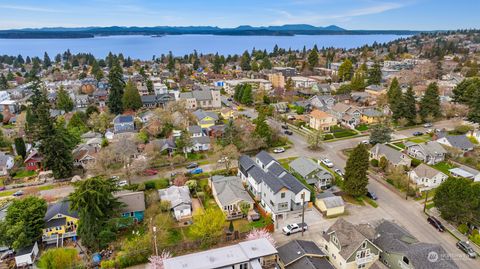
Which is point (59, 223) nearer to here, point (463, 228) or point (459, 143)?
point (463, 228)

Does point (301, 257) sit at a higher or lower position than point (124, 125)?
higher

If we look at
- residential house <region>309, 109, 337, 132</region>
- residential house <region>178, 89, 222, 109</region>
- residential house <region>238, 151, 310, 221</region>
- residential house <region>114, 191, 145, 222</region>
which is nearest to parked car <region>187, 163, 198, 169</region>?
residential house <region>238, 151, 310, 221</region>

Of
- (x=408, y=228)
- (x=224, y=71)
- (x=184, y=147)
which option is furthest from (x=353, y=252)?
(x=224, y=71)

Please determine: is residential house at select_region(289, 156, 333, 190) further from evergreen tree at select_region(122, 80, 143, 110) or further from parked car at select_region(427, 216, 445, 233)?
evergreen tree at select_region(122, 80, 143, 110)

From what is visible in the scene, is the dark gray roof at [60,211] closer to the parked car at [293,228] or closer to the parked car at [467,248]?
the parked car at [293,228]

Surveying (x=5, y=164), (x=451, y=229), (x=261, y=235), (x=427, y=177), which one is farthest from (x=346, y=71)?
(x=5, y=164)

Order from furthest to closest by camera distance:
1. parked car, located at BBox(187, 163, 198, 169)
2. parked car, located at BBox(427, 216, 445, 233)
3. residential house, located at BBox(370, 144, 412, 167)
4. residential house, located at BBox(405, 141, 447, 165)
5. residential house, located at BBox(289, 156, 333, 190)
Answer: parked car, located at BBox(187, 163, 198, 169) → residential house, located at BBox(405, 141, 447, 165) → residential house, located at BBox(370, 144, 412, 167) → residential house, located at BBox(289, 156, 333, 190) → parked car, located at BBox(427, 216, 445, 233)

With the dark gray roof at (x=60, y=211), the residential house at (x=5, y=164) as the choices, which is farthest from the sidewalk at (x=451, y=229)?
the residential house at (x=5, y=164)

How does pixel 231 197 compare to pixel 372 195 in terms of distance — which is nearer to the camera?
pixel 231 197
